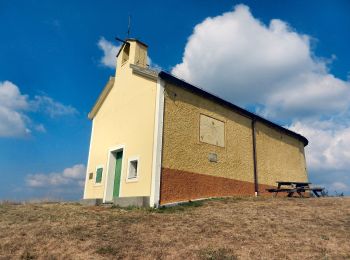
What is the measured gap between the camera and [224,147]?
15695mm

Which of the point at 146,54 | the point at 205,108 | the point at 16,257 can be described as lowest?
the point at 16,257

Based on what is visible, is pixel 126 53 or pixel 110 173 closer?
pixel 110 173

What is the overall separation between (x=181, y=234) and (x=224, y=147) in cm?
820

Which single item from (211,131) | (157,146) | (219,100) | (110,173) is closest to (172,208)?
(157,146)

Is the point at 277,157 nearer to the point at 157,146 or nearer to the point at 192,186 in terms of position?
the point at 192,186

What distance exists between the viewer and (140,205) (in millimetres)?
11992

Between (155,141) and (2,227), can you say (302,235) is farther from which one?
(2,227)

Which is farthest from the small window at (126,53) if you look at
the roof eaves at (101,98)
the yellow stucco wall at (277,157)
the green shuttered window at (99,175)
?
the yellow stucco wall at (277,157)

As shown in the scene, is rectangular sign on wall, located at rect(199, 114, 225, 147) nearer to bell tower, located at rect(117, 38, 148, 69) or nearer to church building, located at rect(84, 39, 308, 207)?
church building, located at rect(84, 39, 308, 207)

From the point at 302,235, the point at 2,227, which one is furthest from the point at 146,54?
the point at 302,235

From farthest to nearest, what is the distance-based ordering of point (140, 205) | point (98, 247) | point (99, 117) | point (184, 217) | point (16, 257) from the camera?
point (99, 117), point (140, 205), point (184, 217), point (98, 247), point (16, 257)

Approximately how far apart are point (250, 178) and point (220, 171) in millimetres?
2769

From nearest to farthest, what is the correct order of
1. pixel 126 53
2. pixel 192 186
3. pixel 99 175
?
pixel 192 186 < pixel 99 175 < pixel 126 53

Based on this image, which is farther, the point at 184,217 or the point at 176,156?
the point at 176,156
